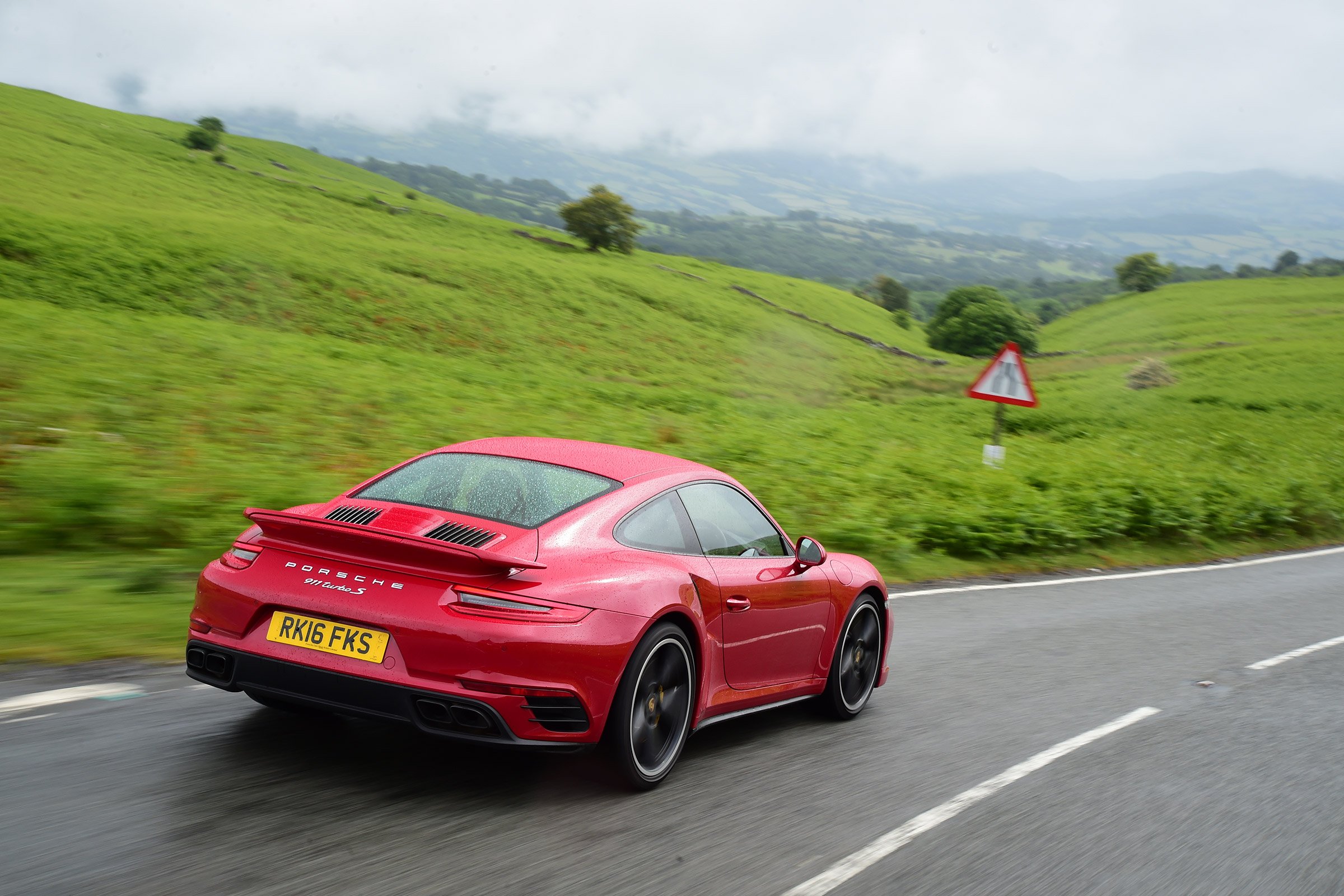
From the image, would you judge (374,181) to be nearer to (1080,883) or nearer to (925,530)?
(925,530)

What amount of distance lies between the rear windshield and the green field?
7.18 feet

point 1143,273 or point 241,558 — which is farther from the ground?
point 1143,273

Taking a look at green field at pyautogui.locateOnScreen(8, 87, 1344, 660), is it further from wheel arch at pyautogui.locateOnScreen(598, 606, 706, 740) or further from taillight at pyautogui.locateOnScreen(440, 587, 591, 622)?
wheel arch at pyautogui.locateOnScreen(598, 606, 706, 740)

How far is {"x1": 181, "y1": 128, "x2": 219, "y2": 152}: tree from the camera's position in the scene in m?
84.2

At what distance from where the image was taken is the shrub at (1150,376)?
160 ft

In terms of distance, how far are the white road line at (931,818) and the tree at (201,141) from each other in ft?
290

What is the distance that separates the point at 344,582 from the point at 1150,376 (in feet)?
167

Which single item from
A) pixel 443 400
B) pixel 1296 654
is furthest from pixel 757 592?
pixel 443 400

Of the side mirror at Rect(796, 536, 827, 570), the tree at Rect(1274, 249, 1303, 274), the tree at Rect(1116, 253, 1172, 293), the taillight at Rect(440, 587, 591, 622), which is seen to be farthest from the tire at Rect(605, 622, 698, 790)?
the tree at Rect(1274, 249, 1303, 274)

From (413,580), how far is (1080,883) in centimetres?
273

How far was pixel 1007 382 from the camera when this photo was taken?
1493 centimetres

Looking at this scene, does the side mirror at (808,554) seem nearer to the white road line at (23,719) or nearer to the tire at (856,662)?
the tire at (856,662)

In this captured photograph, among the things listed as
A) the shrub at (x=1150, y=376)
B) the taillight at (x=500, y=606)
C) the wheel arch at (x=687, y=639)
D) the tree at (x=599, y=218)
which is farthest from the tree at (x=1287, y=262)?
the taillight at (x=500, y=606)

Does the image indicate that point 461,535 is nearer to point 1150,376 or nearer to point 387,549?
point 387,549
